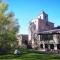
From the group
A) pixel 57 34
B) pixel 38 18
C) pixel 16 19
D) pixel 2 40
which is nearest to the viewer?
pixel 2 40

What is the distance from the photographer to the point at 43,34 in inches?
2667

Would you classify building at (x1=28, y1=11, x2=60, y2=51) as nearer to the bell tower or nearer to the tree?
the bell tower

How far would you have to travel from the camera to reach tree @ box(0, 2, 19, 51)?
45.2m

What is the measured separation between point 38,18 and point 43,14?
393 centimetres

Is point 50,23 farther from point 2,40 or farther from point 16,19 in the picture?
point 2,40

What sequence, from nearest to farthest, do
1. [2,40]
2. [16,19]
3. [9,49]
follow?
1. [2,40]
2. [9,49]
3. [16,19]

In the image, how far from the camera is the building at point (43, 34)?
62.8 m

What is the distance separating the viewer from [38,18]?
81.5 metres

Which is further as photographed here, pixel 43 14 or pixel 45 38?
pixel 43 14

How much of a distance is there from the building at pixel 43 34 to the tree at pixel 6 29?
1290cm

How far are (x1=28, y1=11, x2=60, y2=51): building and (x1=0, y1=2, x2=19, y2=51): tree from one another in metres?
12.9

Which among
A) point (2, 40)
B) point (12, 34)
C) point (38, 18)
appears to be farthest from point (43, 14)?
point (2, 40)

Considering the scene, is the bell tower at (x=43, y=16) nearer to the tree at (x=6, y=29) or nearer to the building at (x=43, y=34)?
the building at (x=43, y=34)

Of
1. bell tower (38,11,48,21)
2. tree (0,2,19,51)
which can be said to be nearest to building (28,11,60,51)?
bell tower (38,11,48,21)
